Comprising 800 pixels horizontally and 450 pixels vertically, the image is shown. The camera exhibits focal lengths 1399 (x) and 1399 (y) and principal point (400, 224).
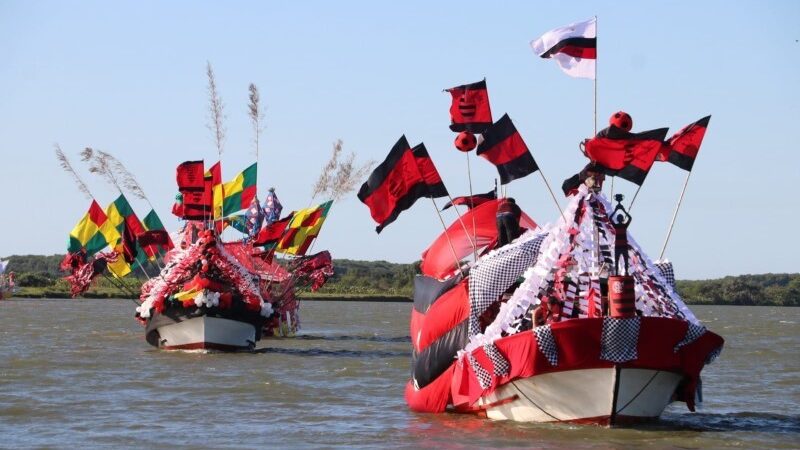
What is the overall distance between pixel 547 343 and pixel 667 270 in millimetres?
3343

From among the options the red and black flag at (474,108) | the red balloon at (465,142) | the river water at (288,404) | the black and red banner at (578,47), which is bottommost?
the river water at (288,404)

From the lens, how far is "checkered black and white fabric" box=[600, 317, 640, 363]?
1852 centimetres

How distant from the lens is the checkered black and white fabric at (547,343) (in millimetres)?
18781

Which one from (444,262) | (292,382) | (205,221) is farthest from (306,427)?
(205,221)

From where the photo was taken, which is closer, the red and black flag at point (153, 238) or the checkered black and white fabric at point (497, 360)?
the checkered black and white fabric at point (497, 360)

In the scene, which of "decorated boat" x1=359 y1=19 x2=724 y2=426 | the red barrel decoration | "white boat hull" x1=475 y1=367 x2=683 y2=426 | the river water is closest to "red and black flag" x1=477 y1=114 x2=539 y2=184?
"decorated boat" x1=359 y1=19 x2=724 y2=426

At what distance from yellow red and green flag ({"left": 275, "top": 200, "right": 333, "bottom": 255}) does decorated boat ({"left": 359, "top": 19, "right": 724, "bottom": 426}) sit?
64.8 feet

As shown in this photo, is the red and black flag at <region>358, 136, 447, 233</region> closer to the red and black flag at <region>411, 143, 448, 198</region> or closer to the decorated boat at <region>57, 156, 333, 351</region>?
the red and black flag at <region>411, 143, 448, 198</region>

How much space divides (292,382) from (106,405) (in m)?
5.66

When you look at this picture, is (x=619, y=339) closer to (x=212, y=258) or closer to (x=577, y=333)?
(x=577, y=333)

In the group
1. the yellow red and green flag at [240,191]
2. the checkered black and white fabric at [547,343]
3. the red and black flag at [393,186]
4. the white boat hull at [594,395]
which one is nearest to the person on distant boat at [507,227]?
the red and black flag at [393,186]

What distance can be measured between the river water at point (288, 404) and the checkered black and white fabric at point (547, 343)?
1122mm

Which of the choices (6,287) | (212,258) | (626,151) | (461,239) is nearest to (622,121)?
(626,151)

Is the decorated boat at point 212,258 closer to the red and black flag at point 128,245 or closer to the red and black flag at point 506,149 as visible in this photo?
the red and black flag at point 128,245
